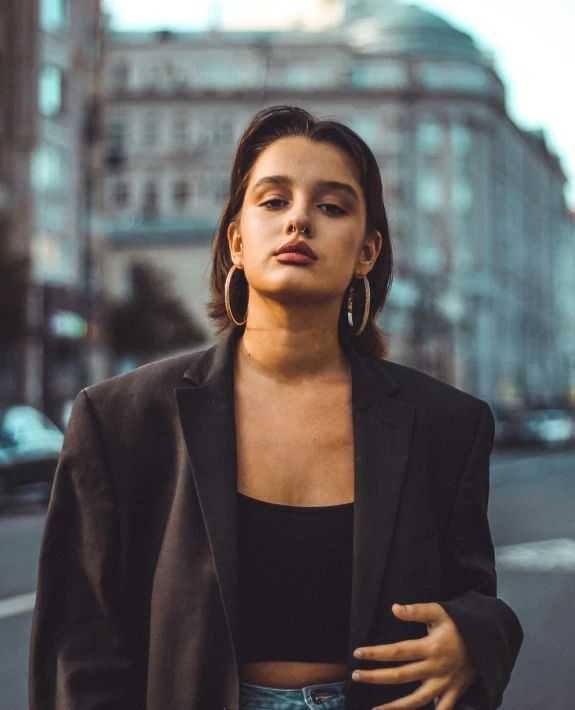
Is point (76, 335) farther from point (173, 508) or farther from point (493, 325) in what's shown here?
point (493, 325)

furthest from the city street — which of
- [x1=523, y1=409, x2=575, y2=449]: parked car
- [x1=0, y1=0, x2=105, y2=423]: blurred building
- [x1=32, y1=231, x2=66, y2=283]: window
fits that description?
[x1=523, y1=409, x2=575, y2=449]: parked car

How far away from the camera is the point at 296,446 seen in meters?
2.14

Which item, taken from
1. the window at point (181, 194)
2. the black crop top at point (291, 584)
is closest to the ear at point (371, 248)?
the black crop top at point (291, 584)

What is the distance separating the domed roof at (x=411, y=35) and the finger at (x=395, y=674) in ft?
266

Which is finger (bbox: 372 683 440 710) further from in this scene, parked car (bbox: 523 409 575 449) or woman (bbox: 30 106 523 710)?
parked car (bbox: 523 409 575 449)

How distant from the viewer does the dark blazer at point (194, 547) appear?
1998 mm

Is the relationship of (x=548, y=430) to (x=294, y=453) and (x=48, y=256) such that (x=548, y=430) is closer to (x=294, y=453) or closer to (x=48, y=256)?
(x=48, y=256)

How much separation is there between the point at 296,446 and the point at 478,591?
41 cm

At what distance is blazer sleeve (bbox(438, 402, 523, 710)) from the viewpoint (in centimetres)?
204

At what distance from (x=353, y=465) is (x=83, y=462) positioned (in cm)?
47

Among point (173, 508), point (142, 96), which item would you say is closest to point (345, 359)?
point (173, 508)

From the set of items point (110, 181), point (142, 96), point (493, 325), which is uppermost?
point (142, 96)

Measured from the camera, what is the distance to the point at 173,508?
2.05 metres

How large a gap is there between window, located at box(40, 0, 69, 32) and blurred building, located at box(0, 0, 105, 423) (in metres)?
0.03
